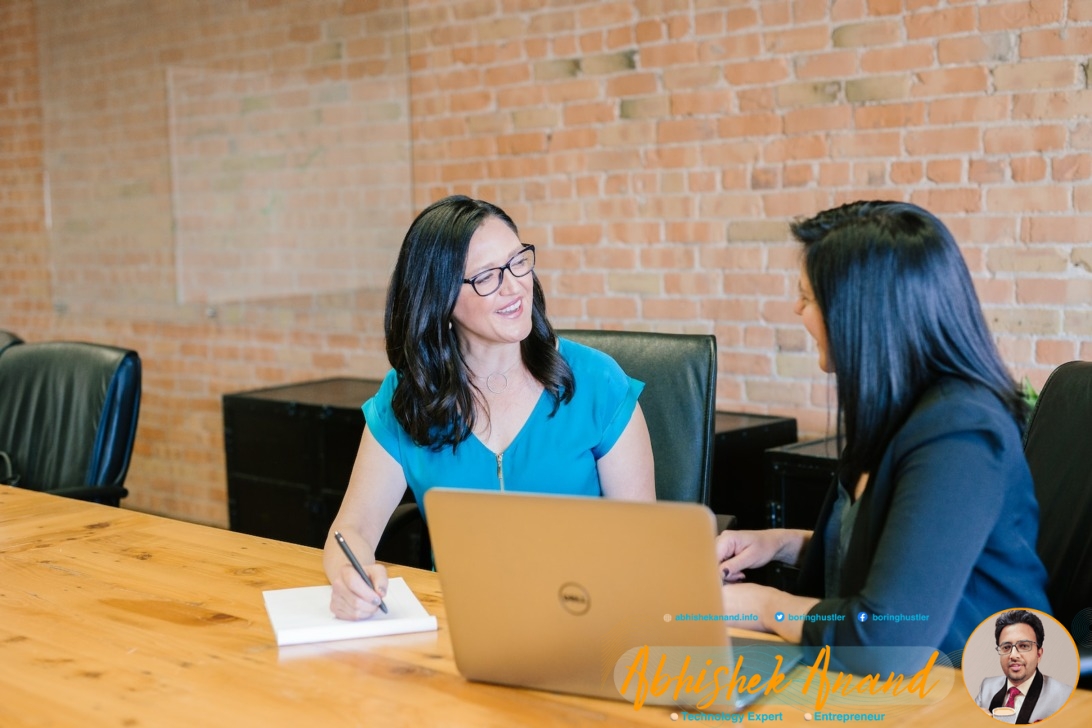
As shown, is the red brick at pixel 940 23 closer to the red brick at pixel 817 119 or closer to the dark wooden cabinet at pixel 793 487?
the red brick at pixel 817 119

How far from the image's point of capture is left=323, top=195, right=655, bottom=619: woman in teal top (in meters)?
2.02

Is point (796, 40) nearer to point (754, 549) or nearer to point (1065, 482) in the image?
point (1065, 482)

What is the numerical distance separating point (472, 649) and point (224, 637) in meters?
0.40

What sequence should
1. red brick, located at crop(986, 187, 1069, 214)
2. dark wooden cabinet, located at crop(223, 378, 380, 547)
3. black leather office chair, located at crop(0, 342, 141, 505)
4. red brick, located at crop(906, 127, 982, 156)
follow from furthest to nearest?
dark wooden cabinet, located at crop(223, 378, 380, 547) → black leather office chair, located at crop(0, 342, 141, 505) → red brick, located at crop(906, 127, 982, 156) → red brick, located at crop(986, 187, 1069, 214)

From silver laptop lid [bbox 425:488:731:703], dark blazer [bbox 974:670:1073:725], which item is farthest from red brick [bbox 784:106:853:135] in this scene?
silver laptop lid [bbox 425:488:731:703]

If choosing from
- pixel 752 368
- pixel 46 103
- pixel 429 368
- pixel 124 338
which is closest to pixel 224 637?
pixel 429 368

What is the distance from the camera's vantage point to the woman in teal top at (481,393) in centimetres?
202

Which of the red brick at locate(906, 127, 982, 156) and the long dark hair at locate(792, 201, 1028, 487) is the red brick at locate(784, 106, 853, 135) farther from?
the long dark hair at locate(792, 201, 1028, 487)

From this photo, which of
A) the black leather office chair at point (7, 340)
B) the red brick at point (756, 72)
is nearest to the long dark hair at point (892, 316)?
the red brick at point (756, 72)

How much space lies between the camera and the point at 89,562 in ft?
6.31

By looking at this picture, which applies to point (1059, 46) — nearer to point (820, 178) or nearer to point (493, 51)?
point (820, 178)

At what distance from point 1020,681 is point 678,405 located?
3.29 feet

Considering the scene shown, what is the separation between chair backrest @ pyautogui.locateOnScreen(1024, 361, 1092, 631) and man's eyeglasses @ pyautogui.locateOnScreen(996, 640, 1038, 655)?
0.40 m

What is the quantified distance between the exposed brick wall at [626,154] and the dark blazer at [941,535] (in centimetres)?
155
